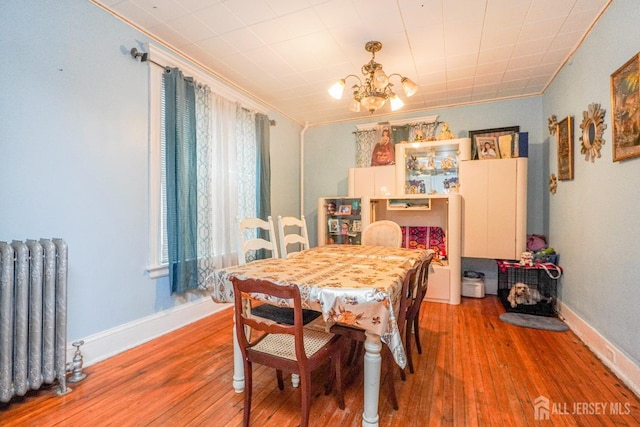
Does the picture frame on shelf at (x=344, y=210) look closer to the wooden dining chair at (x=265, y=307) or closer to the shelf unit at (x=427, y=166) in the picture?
the shelf unit at (x=427, y=166)

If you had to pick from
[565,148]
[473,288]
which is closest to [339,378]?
[473,288]

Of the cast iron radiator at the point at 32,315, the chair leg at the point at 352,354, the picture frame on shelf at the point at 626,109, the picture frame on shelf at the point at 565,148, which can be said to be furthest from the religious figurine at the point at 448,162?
the cast iron radiator at the point at 32,315

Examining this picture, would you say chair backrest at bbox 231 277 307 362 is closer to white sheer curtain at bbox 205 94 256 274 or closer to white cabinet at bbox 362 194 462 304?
white sheer curtain at bbox 205 94 256 274

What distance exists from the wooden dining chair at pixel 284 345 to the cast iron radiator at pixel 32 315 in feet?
3.96

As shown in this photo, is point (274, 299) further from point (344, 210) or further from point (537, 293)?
point (537, 293)

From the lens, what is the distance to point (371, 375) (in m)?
1.42

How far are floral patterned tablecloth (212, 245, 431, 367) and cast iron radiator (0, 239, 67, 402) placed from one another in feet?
3.16

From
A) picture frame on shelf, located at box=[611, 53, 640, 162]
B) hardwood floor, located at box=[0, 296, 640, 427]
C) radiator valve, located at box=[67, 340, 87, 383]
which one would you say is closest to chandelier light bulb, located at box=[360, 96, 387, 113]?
picture frame on shelf, located at box=[611, 53, 640, 162]

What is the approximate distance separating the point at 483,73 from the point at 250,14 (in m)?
2.55

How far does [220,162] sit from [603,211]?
351 centimetres

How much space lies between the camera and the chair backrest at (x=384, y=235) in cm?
309

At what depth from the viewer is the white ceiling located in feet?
7.09

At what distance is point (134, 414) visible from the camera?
5.30ft

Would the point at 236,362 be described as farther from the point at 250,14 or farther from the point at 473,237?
the point at 473,237
